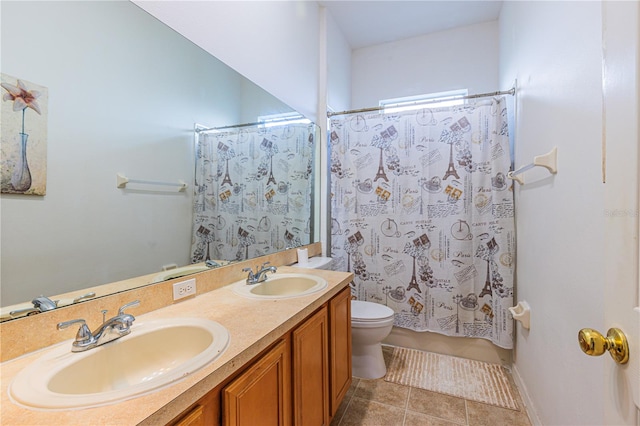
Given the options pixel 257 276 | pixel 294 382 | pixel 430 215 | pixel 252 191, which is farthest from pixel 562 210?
pixel 252 191

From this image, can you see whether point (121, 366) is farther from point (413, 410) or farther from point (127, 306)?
point (413, 410)

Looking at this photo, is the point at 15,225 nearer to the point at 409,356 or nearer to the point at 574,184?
the point at 574,184

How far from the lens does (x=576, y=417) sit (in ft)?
3.59

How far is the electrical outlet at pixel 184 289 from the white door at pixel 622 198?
1.31m

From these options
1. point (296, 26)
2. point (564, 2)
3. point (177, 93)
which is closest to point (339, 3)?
point (296, 26)

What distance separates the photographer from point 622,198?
504 millimetres

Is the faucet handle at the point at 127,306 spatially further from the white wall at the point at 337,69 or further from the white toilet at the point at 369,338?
the white wall at the point at 337,69

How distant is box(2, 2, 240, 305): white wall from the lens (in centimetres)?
78

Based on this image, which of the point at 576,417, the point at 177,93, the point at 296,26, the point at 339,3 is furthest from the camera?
the point at 339,3

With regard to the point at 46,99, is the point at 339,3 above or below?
above

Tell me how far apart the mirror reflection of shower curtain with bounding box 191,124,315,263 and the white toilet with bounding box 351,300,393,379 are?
0.72 meters

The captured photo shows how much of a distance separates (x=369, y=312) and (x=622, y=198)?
1.71 meters

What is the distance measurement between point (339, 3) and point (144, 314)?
2803 millimetres

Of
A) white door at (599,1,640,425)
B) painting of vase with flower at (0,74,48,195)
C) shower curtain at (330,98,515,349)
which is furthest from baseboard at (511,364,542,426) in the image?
painting of vase with flower at (0,74,48,195)
